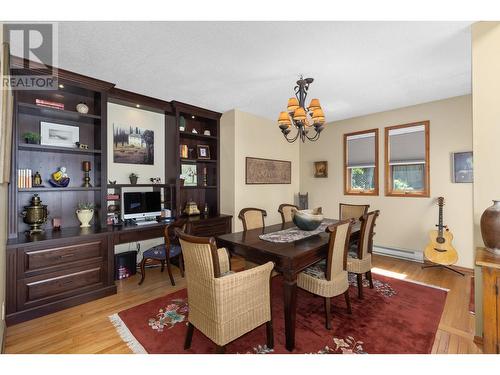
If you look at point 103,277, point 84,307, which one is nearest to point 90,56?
point 103,277

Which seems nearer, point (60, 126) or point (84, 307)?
point (84, 307)

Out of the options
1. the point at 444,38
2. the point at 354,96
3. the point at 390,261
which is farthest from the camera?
the point at 390,261

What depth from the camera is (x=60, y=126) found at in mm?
2883

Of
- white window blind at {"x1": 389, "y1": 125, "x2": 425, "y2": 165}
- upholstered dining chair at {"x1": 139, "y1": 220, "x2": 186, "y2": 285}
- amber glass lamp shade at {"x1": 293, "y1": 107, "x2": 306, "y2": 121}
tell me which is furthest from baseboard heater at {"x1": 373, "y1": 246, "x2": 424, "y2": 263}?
upholstered dining chair at {"x1": 139, "y1": 220, "x2": 186, "y2": 285}

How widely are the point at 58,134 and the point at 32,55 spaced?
0.90m

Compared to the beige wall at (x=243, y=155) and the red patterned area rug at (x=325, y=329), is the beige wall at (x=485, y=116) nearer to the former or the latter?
the red patterned area rug at (x=325, y=329)

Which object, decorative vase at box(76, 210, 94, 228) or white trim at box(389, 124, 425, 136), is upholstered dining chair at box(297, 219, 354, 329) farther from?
white trim at box(389, 124, 425, 136)

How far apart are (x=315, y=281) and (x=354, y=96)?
277 cm

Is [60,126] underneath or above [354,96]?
underneath

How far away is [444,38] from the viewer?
2.06 meters

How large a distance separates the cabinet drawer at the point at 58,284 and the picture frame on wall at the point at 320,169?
4123 millimetres
